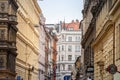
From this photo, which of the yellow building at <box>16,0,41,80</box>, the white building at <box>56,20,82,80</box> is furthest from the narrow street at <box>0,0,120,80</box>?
the white building at <box>56,20,82,80</box>

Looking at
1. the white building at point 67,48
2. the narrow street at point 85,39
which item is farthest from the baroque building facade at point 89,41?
the white building at point 67,48

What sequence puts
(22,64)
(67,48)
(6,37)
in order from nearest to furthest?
(6,37) < (22,64) < (67,48)

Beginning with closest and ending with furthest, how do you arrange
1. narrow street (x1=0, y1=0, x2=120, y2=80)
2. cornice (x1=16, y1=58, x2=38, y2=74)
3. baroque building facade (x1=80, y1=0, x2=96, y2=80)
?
narrow street (x1=0, y1=0, x2=120, y2=80) < baroque building facade (x1=80, y1=0, x2=96, y2=80) < cornice (x1=16, y1=58, x2=38, y2=74)

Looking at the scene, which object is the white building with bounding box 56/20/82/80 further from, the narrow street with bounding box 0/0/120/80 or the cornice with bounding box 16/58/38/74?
the cornice with bounding box 16/58/38/74

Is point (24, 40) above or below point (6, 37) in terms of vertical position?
above

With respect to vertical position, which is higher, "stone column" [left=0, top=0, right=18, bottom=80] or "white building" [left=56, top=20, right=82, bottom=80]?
"white building" [left=56, top=20, right=82, bottom=80]

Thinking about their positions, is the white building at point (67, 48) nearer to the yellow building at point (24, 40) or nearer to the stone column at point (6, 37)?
the yellow building at point (24, 40)

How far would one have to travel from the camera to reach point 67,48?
544 feet

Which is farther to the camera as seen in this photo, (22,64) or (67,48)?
(67,48)

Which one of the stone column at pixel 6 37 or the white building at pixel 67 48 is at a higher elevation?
the white building at pixel 67 48

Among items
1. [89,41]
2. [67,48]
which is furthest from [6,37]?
[67,48]

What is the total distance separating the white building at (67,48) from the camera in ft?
538

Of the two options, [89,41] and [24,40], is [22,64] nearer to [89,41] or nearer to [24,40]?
[24,40]

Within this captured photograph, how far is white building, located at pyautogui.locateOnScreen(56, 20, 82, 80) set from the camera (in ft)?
538
